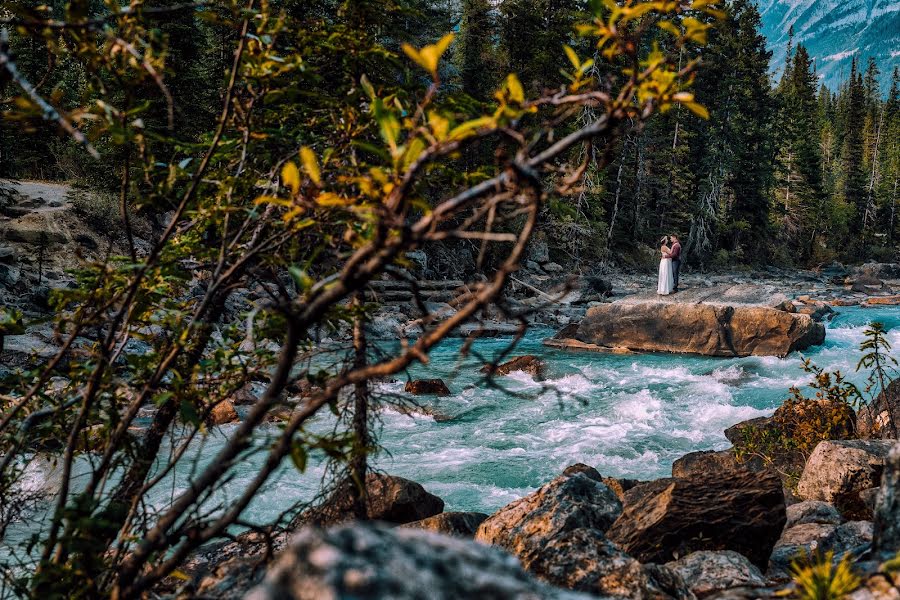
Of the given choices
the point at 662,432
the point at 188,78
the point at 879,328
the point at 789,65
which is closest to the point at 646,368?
the point at 662,432

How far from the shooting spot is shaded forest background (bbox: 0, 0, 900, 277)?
2622 cm

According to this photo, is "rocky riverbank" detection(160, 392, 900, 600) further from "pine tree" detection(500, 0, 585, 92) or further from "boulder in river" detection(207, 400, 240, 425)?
"pine tree" detection(500, 0, 585, 92)

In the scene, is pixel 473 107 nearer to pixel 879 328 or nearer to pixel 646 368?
pixel 879 328

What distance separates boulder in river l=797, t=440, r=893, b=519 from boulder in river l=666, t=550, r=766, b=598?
222 centimetres

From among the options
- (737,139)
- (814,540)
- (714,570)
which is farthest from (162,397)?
(737,139)

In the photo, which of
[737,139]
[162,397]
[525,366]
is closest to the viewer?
[162,397]

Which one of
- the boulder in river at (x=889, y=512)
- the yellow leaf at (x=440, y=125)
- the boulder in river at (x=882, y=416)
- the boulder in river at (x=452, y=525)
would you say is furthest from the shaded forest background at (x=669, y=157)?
the yellow leaf at (x=440, y=125)

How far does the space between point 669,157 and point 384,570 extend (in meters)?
41.5

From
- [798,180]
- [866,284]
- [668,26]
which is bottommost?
[866,284]

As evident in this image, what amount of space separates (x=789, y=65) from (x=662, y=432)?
71.9m

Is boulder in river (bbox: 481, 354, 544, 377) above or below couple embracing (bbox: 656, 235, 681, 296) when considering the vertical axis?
below

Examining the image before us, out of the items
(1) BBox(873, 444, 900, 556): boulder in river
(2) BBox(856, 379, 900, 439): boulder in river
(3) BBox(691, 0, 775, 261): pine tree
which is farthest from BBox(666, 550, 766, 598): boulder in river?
(3) BBox(691, 0, 775, 261): pine tree

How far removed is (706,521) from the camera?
462 cm

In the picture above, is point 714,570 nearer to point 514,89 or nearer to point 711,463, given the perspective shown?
point 514,89
